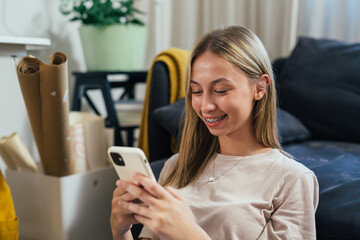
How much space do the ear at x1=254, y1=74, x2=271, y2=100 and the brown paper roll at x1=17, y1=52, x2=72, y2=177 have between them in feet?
1.75

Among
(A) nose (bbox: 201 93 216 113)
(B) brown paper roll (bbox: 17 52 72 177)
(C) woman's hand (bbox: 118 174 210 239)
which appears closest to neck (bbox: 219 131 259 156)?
(A) nose (bbox: 201 93 216 113)

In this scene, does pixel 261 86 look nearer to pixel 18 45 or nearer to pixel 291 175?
pixel 291 175

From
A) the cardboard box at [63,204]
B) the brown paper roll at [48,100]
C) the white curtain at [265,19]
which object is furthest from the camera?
the white curtain at [265,19]

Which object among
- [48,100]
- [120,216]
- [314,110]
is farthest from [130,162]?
[314,110]

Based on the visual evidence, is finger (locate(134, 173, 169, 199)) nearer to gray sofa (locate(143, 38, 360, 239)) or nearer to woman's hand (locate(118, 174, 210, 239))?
woman's hand (locate(118, 174, 210, 239))

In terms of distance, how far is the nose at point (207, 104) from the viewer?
A: 89cm

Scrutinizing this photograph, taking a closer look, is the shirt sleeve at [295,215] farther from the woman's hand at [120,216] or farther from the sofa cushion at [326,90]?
the sofa cushion at [326,90]

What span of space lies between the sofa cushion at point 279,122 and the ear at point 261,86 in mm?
343

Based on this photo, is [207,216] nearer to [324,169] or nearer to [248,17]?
[324,169]

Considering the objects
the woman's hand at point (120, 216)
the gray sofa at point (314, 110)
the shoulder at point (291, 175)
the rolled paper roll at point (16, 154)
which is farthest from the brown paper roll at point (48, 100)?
the shoulder at point (291, 175)

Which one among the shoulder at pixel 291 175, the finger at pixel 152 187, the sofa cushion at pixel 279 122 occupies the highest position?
the finger at pixel 152 187

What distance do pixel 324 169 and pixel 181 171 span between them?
45 cm

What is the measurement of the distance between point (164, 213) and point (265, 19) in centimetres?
175

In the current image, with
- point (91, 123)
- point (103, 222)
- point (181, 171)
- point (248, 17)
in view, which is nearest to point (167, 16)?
point (248, 17)
